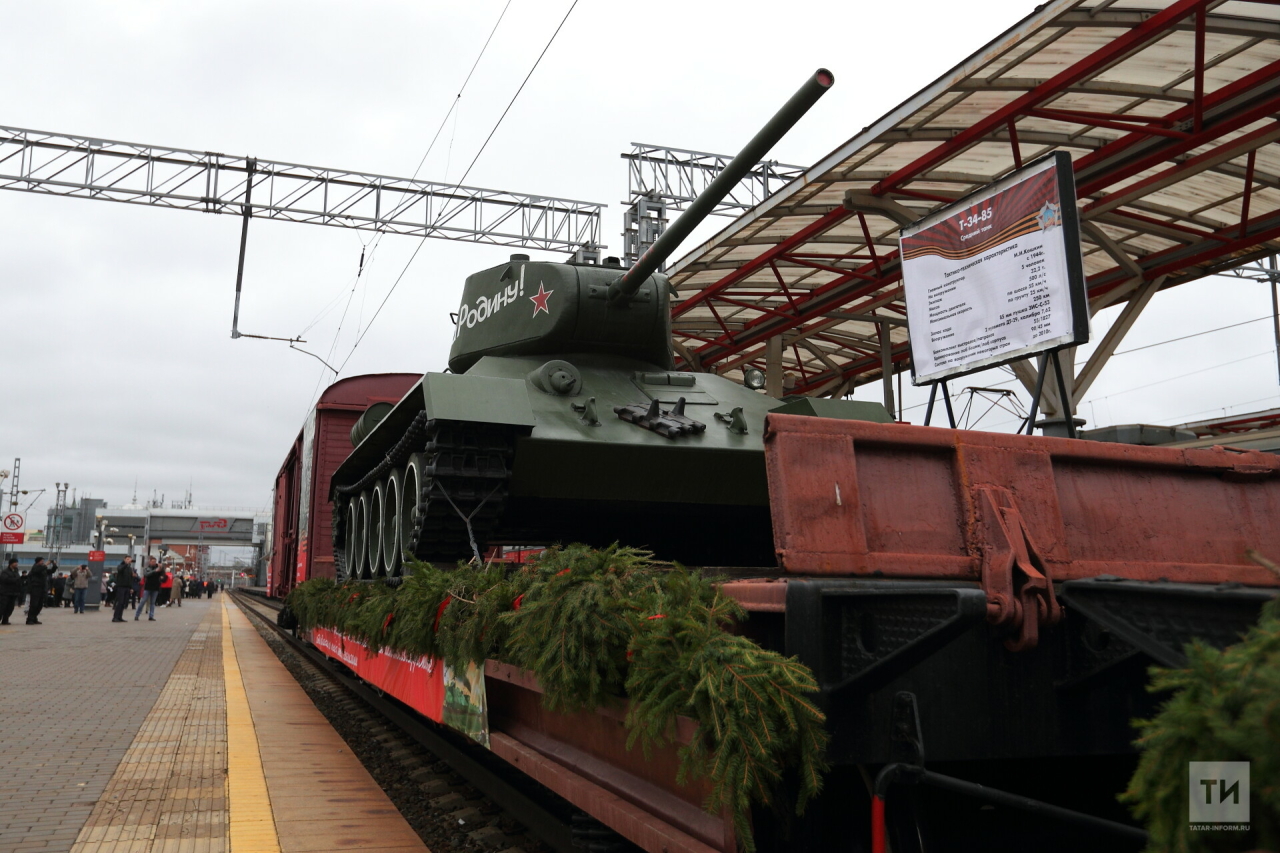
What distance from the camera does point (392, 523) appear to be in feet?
25.8

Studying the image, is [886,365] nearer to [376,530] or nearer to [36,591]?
[376,530]

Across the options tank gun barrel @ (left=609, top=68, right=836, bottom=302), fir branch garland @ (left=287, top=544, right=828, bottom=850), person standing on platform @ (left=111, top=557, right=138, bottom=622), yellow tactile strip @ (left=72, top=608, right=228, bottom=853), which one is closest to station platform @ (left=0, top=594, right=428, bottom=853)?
yellow tactile strip @ (left=72, top=608, right=228, bottom=853)

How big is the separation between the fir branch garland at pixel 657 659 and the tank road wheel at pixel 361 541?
183 inches

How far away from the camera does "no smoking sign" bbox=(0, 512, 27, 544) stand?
2538 cm

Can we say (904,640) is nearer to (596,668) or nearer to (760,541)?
(596,668)

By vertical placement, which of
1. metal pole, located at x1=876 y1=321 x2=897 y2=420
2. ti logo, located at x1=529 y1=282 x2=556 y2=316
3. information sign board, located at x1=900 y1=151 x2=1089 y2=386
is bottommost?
information sign board, located at x1=900 y1=151 x2=1089 y2=386

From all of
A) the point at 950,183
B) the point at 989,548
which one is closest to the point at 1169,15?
the point at 950,183

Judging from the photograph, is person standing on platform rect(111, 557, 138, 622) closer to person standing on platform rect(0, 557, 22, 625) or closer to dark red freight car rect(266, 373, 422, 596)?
person standing on platform rect(0, 557, 22, 625)

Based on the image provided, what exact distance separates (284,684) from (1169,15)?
9521 mm

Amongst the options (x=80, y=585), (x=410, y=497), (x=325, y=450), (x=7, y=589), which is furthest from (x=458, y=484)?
(x=80, y=585)

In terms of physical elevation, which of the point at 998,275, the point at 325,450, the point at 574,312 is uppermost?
the point at 574,312

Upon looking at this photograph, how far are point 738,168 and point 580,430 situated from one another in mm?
1778

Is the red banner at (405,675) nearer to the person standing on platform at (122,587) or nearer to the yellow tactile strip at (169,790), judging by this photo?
the yellow tactile strip at (169,790)

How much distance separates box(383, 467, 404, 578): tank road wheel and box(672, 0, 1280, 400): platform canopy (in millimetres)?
5818
